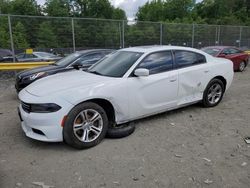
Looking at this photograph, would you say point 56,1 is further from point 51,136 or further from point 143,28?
point 51,136

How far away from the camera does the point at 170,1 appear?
5538 cm

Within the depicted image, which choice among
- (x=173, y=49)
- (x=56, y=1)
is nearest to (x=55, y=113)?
(x=173, y=49)

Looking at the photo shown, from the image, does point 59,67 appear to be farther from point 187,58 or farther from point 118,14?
point 118,14

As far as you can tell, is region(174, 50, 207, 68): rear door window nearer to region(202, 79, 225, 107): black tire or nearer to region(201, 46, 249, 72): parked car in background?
region(202, 79, 225, 107): black tire

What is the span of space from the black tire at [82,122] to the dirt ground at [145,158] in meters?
0.12

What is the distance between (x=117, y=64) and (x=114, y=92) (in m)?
0.89

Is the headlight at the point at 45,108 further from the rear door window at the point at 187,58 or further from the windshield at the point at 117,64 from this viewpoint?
the rear door window at the point at 187,58

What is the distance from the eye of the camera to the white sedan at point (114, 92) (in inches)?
145

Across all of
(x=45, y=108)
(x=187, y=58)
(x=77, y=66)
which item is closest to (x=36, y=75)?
(x=77, y=66)

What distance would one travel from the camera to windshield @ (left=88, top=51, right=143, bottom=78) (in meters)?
4.52

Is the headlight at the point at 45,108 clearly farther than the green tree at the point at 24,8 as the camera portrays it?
No

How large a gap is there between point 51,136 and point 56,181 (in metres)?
0.79

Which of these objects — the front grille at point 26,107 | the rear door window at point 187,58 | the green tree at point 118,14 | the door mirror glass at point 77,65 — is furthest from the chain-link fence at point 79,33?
the green tree at point 118,14

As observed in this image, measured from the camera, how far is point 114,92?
4078mm
